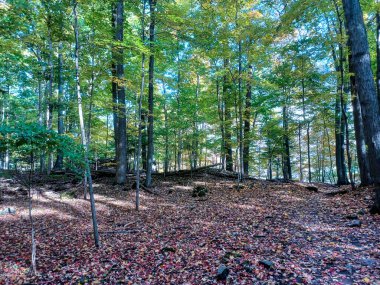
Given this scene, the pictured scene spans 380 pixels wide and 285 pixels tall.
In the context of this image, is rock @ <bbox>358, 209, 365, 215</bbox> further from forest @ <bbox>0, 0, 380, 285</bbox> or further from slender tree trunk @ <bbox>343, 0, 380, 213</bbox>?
slender tree trunk @ <bbox>343, 0, 380, 213</bbox>

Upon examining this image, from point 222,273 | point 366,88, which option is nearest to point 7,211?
point 222,273

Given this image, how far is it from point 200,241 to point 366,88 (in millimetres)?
6461

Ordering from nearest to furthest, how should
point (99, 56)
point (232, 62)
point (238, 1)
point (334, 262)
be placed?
point (334, 262)
point (99, 56)
point (238, 1)
point (232, 62)

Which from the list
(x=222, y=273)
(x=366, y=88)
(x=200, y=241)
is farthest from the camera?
(x=366, y=88)

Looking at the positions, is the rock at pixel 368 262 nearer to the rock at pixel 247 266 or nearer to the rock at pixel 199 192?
the rock at pixel 247 266

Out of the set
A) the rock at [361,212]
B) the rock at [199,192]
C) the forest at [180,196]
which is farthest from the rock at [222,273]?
the rock at [199,192]

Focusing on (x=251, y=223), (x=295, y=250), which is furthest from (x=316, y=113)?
(x=295, y=250)

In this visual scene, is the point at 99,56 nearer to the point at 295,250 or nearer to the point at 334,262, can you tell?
the point at 295,250

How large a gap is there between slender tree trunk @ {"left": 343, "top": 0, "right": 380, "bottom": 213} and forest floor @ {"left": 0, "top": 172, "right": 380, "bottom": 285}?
1751 mm

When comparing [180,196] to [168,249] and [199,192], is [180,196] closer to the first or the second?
[199,192]

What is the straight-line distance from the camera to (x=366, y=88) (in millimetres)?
6488

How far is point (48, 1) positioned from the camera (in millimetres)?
6457

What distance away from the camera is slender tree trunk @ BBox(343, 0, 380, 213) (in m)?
6.39

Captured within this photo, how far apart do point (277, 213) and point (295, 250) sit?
3.11m
